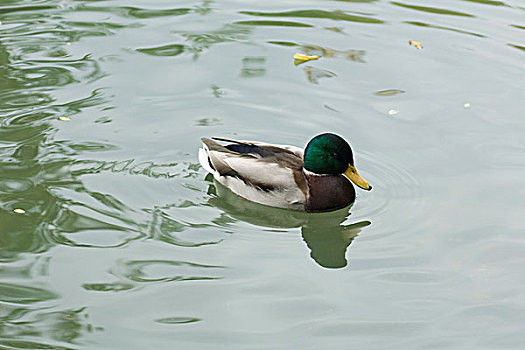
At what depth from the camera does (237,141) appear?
278 inches

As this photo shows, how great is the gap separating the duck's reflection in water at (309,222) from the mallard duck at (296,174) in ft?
0.17

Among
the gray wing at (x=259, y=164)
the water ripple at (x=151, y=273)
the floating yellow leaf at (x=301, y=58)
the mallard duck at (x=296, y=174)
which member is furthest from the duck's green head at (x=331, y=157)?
the floating yellow leaf at (x=301, y=58)

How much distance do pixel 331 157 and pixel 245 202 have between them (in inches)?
28.6

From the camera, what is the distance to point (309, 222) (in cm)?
666

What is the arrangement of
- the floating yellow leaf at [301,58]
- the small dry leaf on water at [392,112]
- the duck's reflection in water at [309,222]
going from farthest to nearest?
1. the floating yellow leaf at [301,58]
2. the small dry leaf on water at [392,112]
3. the duck's reflection in water at [309,222]

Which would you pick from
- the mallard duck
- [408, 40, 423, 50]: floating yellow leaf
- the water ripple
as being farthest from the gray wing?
[408, 40, 423, 50]: floating yellow leaf

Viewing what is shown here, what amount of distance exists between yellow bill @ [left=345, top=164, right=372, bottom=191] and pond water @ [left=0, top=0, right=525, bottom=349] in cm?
16

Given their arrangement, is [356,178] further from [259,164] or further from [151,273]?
[151,273]

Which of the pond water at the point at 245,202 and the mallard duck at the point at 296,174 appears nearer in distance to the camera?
the pond water at the point at 245,202

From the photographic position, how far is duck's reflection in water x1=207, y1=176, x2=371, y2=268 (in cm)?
631

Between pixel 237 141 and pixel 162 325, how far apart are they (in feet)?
6.99

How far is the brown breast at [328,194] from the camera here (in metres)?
6.70

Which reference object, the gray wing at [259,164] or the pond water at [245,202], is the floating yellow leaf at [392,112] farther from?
the gray wing at [259,164]

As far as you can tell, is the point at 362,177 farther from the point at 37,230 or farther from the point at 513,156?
the point at 37,230
